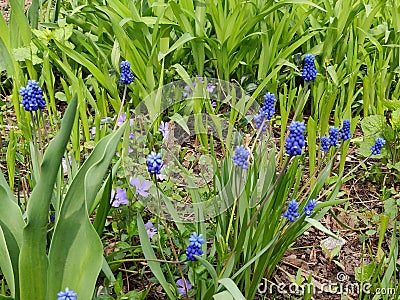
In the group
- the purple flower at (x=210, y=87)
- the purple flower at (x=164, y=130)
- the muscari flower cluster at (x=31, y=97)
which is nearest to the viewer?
the muscari flower cluster at (x=31, y=97)

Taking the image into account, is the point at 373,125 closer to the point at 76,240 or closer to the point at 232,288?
the point at 232,288

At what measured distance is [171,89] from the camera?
8.39ft

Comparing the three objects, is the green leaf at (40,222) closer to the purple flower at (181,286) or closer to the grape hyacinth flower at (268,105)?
the purple flower at (181,286)

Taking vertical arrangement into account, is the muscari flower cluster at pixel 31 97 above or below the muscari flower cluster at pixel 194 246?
above

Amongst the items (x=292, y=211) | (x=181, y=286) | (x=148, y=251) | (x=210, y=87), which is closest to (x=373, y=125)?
(x=210, y=87)

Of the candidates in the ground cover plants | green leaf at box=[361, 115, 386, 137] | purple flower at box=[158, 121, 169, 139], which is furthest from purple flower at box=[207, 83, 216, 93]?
green leaf at box=[361, 115, 386, 137]

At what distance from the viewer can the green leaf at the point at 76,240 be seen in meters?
1.33

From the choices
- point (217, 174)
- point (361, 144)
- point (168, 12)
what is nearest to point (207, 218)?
point (217, 174)

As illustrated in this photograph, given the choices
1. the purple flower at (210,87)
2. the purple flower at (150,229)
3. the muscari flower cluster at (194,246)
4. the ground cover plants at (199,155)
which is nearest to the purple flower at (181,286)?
the ground cover plants at (199,155)

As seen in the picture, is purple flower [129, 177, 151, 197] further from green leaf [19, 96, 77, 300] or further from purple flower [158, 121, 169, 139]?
green leaf [19, 96, 77, 300]

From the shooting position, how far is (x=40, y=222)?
1.26 metres

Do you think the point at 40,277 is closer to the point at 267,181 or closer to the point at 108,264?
the point at 108,264

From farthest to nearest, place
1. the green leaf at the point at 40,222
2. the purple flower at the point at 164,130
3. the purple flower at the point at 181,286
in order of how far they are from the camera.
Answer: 1. the purple flower at the point at 164,130
2. the purple flower at the point at 181,286
3. the green leaf at the point at 40,222

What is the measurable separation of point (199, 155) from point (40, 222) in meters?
1.16
